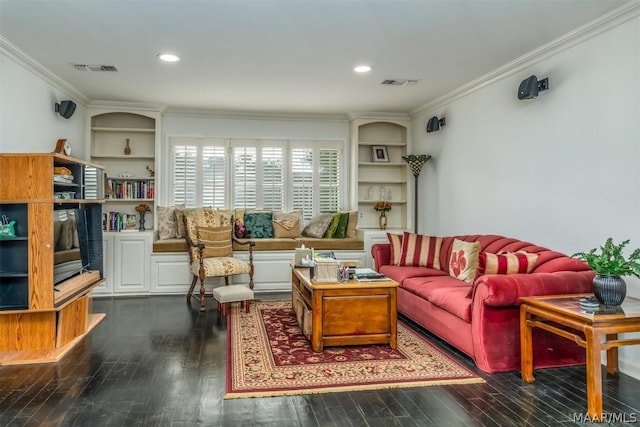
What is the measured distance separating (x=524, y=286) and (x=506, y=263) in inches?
14.6

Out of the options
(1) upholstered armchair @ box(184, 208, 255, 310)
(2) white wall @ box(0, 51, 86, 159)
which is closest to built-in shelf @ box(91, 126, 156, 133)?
(2) white wall @ box(0, 51, 86, 159)

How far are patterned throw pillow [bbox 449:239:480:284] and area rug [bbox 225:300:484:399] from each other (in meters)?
Answer: 0.72

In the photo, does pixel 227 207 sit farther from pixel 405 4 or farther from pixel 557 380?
pixel 557 380

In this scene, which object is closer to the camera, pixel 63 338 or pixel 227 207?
pixel 63 338

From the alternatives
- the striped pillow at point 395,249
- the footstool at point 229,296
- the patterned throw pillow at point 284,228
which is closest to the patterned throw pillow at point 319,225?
the patterned throw pillow at point 284,228

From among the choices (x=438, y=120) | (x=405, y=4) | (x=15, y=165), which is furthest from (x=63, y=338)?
(x=438, y=120)

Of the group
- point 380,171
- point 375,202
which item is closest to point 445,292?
point 375,202

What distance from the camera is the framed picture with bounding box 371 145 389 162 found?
21.9 ft

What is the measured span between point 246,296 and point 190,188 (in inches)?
94.5

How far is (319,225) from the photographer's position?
20.7ft

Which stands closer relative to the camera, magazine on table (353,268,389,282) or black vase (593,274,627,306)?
black vase (593,274,627,306)

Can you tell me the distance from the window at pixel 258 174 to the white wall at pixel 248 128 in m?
0.09

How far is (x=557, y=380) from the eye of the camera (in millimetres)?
2924

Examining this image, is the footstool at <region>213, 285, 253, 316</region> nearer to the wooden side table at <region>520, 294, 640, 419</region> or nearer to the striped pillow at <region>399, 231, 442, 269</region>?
the striped pillow at <region>399, 231, 442, 269</region>
